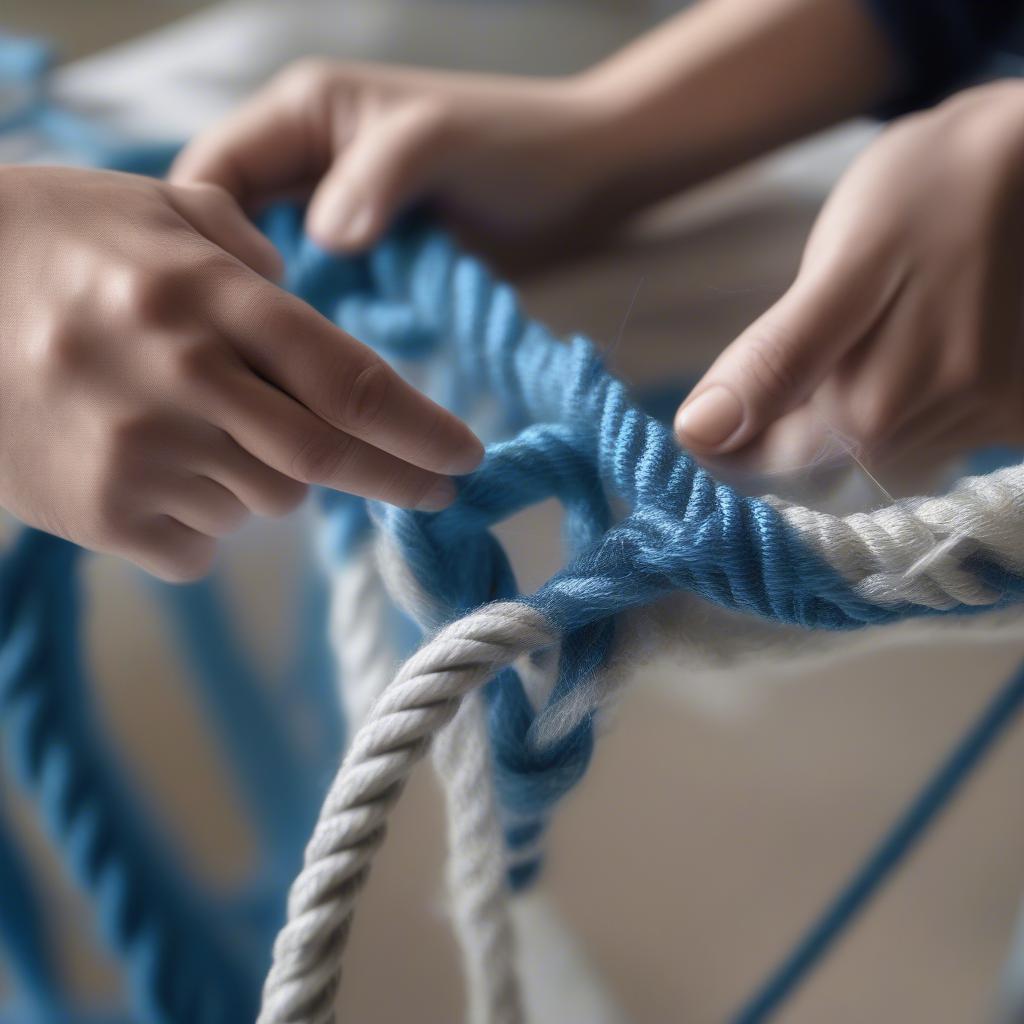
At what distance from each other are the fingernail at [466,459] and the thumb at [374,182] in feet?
0.67

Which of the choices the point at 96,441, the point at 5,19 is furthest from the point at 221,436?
the point at 5,19

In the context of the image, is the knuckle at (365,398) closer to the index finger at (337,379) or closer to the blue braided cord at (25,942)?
the index finger at (337,379)

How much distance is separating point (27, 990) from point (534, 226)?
0.41 meters

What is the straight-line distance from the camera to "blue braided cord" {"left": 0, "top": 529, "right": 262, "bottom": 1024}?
0.40 meters

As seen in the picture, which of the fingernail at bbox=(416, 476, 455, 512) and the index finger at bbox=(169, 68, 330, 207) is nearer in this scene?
the fingernail at bbox=(416, 476, 455, 512)

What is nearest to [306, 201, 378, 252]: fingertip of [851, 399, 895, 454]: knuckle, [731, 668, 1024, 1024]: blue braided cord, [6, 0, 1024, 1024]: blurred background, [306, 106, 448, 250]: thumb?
[306, 106, 448, 250]: thumb

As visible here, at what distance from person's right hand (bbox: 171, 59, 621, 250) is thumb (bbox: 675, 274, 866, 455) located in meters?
0.20

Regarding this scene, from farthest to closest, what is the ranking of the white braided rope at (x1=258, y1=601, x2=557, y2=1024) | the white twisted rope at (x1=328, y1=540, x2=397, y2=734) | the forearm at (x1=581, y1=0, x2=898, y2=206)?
the forearm at (x1=581, y1=0, x2=898, y2=206), the white twisted rope at (x1=328, y1=540, x2=397, y2=734), the white braided rope at (x1=258, y1=601, x2=557, y2=1024)

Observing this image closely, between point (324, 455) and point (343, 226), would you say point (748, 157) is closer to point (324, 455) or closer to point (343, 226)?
point (343, 226)

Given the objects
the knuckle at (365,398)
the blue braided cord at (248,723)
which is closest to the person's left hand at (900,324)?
the knuckle at (365,398)

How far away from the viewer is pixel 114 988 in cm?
40

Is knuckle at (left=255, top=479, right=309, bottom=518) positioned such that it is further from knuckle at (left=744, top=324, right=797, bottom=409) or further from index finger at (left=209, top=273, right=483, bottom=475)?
knuckle at (left=744, top=324, right=797, bottom=409)

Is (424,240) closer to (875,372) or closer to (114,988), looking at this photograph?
(875,372)

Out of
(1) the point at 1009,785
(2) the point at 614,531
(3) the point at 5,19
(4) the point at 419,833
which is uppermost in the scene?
(3) the point at 5,19
